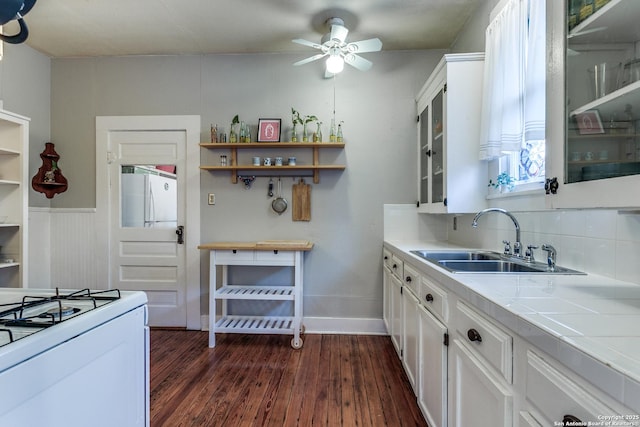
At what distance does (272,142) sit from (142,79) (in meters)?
1.51

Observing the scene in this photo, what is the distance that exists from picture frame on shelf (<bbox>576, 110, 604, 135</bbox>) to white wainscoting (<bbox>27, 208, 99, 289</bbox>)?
375cm

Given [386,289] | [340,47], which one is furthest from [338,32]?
[386,289]

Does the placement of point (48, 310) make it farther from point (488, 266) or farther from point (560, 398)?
point (488, 266)

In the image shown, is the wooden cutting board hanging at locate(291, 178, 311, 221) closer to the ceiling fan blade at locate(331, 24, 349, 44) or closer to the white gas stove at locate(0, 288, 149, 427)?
the ceiling fan blade at locate(331, 24, 349, 44)

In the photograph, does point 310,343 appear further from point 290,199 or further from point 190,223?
point 190,223

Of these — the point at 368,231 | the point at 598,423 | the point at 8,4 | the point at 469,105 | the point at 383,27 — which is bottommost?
the point at 598,423

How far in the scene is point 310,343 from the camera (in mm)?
2693

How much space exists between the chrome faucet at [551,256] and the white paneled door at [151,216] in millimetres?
2804

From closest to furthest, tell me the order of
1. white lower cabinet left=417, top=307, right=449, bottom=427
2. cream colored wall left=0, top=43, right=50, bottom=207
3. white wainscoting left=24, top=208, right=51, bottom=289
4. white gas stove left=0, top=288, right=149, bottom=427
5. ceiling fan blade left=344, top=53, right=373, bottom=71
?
white gas stove left=0, top=288, right=149, bottom=427, white lower cabinet left=417, top=307, right=449, bottom=427, ceiling fan blade left=344, top=53, right=373, bottom=71, cream colored wall left=0, top=43, right=50, bottom=207, white wainscoting left=24, top=208, right=51, bottom=289

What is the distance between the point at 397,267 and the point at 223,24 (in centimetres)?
241

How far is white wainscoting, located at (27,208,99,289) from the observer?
10.1 feet

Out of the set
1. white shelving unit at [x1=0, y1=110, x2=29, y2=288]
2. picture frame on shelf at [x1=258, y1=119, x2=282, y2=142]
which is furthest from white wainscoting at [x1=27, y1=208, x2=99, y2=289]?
picture frame on shelf at [x1=258, y1=119, x2=282, y2=142]

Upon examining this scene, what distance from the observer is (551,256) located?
1.42 meters

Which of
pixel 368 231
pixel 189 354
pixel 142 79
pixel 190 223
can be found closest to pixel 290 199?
pixel 368 231
